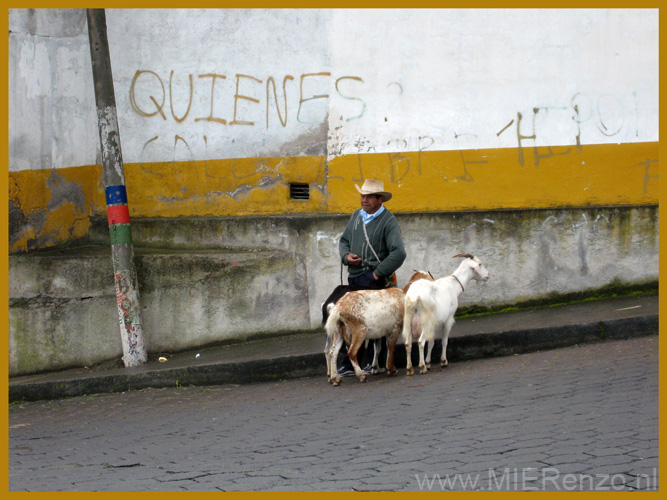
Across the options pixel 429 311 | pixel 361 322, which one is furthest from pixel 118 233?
pixel 429 311

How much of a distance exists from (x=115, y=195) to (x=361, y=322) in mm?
3078

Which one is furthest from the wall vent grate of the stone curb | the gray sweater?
the stone curb

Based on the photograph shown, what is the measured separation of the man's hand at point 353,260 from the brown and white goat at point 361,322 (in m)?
0.38

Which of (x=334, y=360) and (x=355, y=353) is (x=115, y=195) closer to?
(x=334, y=360)

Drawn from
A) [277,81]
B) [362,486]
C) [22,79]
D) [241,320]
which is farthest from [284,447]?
[22,79]

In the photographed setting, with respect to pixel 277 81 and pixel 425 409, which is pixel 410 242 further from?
pixel 425 409

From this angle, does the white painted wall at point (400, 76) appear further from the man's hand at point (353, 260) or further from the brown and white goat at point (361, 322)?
the brown and white goat at point (361, 322)

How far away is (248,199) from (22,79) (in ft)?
9.20

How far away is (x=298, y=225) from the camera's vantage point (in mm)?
9203

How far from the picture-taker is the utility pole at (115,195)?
331 inches

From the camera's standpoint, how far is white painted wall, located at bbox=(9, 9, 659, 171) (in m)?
9.16

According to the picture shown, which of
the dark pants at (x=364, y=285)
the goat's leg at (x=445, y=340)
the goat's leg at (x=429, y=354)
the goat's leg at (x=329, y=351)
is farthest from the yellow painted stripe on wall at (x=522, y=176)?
the goat's leg at (x=329, y=351)

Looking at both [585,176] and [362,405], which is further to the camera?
[585,176]

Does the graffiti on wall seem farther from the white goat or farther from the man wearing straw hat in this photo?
the white goat
